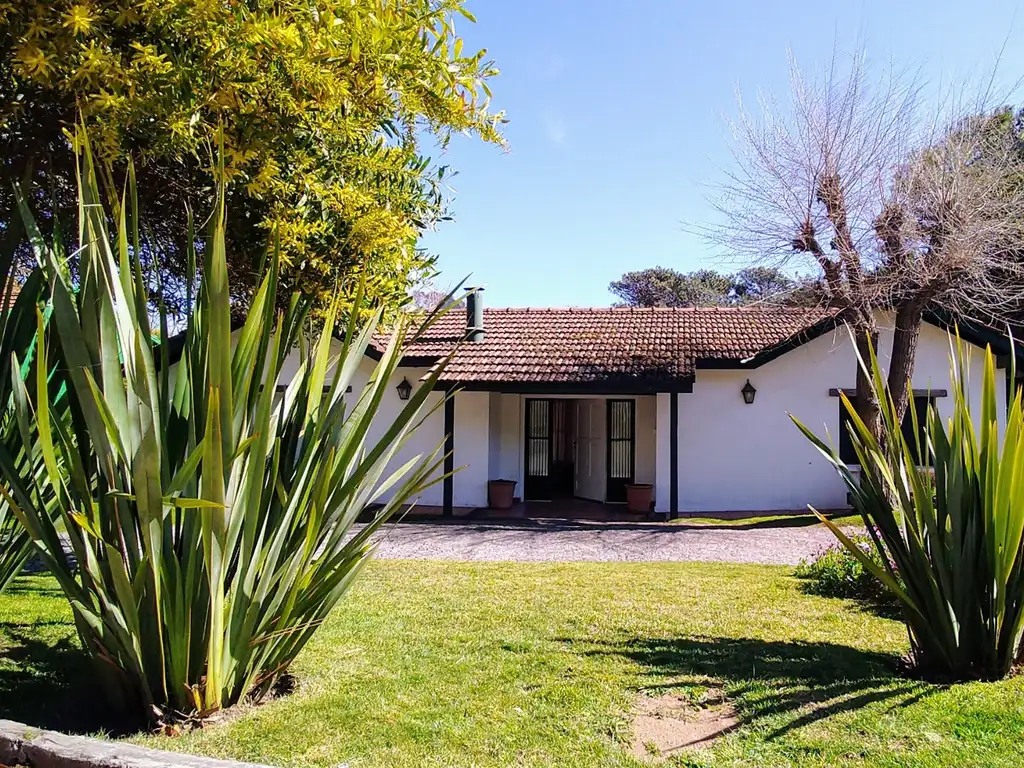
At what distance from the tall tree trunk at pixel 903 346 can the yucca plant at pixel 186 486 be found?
11310 mm

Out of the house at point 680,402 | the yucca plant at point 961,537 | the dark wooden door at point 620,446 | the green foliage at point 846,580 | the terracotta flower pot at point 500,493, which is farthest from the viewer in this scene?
the dark wooden door at point 620,446

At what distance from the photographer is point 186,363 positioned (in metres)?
3.40

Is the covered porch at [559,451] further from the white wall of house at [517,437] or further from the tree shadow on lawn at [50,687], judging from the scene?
the tree shadow on lawn at [50,687]

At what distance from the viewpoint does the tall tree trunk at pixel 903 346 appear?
492 inches

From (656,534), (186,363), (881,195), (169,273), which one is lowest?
(656,534)

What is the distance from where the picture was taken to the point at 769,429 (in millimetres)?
14367

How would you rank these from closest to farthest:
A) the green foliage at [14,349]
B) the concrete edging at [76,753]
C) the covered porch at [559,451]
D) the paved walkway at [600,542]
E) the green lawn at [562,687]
A: the concrete edging at [76,753]
the green lawn at [562,687]
the green foliage at [14,349]
the paved walkway at [600,542]
the covered porch at [559,451]

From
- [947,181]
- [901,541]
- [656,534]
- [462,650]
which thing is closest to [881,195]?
[947,181]

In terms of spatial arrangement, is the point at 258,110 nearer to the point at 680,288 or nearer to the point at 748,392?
the point at 748,392

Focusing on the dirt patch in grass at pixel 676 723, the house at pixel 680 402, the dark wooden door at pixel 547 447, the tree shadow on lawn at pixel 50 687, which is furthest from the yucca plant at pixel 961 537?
the dark wooden door at pixel 547 447

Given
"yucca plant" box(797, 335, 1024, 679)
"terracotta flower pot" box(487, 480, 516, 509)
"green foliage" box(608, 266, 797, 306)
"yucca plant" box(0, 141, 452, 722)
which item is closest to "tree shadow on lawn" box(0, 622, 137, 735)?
"yucca plant" box(0, 141, 452, 722)

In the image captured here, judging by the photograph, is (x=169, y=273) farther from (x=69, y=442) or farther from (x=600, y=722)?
(x=600, y=722)

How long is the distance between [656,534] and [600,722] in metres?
8.53

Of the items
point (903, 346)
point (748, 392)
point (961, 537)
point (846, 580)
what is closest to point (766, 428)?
point (748, 392)
